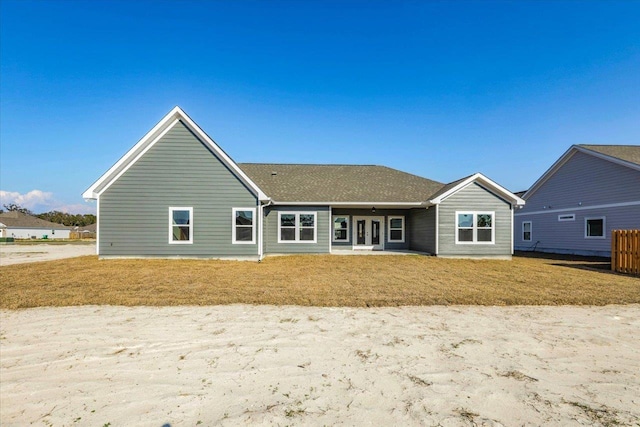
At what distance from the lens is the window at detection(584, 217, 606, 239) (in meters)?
18.1

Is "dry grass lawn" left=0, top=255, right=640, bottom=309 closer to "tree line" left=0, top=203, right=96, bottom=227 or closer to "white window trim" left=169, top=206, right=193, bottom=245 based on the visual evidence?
"white window trim" left=169, top=206, right=193, bottom=245

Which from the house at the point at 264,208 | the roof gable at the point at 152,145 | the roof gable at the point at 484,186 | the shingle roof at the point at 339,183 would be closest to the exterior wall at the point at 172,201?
the house at the point at 264,208

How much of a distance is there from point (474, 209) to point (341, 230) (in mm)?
7226

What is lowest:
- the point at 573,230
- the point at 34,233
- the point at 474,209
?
the point at 34,233

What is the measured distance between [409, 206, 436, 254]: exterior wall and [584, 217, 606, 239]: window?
958 centimetres

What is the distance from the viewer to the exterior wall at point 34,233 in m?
61.1

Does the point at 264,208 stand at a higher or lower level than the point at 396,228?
higher

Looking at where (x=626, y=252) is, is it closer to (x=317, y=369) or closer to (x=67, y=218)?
(x=317, y=369)

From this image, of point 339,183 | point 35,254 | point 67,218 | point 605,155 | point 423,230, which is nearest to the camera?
point 605,155

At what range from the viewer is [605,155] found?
57.8 feet

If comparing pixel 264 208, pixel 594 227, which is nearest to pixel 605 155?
pixel 594 227

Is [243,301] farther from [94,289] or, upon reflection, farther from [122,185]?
[122,185]

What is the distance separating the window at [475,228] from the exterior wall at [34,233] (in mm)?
77121

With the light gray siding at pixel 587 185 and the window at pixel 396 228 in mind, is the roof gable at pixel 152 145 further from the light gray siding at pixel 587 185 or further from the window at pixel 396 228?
the light gray siding at pixel 587 185
